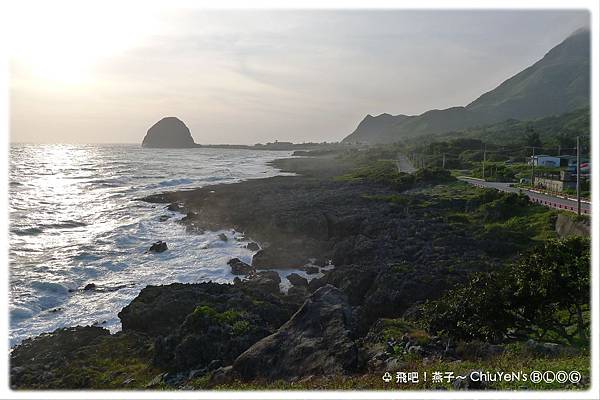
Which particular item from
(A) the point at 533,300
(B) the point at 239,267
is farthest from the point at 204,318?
(A) the point at 533,300

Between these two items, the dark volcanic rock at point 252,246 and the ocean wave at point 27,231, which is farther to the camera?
the ocean wave at point 27,231

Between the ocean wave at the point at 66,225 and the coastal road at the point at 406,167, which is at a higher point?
the coastal road at the point at 406,167

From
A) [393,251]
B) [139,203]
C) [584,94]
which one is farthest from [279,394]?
[584,94]

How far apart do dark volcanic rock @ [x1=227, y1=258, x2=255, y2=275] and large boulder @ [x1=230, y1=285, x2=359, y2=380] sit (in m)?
11.9

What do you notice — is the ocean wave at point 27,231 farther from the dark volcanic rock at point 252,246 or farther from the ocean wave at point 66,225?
the dark volcanic rock at point 252,246

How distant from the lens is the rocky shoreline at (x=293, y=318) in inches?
441

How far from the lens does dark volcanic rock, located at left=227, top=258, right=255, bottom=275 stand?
952 inches

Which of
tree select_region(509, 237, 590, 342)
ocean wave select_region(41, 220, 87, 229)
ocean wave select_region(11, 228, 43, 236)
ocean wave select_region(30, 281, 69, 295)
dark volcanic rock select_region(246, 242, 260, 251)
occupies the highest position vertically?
tree select_region(509, 237, 590, 342)

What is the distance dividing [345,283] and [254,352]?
28.9 feet

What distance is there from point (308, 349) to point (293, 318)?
5.30 feet

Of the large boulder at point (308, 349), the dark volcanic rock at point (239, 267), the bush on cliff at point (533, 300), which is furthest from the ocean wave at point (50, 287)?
the bush on cliff at point (533, 300)

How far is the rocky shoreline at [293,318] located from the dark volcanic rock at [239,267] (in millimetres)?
717

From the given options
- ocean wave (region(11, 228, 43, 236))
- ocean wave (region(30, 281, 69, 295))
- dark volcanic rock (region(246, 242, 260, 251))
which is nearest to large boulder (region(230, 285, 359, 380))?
ocean wave (region(30, 281, 69, 295))

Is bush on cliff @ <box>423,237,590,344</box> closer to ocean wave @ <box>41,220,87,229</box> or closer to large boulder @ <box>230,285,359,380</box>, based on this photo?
large boulder @ <box>230,285,359,380</box>
